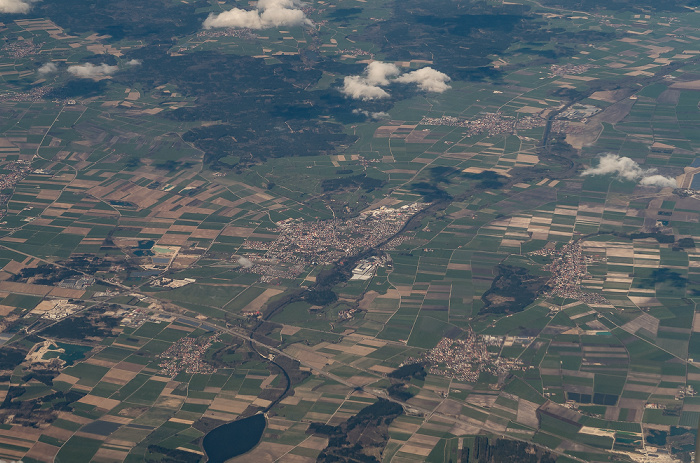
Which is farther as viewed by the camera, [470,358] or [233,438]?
[470,358]

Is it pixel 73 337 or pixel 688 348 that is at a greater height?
pixel 688 348

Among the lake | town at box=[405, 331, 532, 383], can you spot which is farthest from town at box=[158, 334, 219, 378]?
town at box=[405, 331, 532, 383]

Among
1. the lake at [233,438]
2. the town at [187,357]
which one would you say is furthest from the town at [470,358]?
the town at [187,357]

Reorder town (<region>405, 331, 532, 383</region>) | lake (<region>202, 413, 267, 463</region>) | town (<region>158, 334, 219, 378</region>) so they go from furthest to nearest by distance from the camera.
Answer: town (<region>158, 334, 219, 378</region>), town (<region>405, 331, 532, 383</region>), lake (<region>202, 413, 267, 463</region>)

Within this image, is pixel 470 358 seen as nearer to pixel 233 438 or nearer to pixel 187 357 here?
pixel 233 438

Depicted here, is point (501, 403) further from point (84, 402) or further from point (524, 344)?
point (84, 402)

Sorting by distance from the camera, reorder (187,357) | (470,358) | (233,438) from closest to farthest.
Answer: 1. (233,438)
2. (470,358)
3. (187,357)

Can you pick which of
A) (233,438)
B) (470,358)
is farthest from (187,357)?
(470,358)

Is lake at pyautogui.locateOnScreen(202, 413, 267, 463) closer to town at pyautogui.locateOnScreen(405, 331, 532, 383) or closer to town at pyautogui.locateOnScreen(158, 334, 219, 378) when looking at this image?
town at pyautogui.locateOnScreen(158, 334, 219, 378)

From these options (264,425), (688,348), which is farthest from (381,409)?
(688,348)
